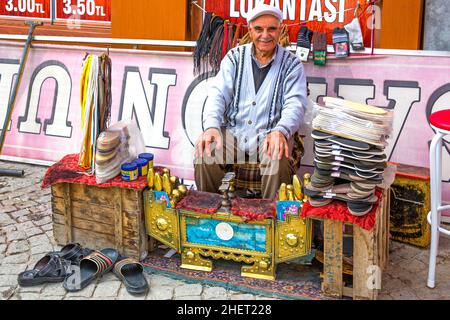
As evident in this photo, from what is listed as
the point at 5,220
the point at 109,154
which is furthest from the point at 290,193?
the point at 5,220

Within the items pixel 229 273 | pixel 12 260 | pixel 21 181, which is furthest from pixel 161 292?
pixel 21 181

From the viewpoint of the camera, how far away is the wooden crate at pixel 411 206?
4.00 meters

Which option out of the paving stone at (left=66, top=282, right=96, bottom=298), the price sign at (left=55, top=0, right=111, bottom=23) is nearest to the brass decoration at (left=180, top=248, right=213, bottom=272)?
the paving stone at (left=66, top=282, right=96, bottom=298)

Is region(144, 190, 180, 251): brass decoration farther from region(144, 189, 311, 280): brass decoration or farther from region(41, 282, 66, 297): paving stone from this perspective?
region(41, 282, 66, 297): paving stone

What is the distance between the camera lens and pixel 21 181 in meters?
5.41

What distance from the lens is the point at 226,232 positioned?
11.9ft

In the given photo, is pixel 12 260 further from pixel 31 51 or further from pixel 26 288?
pixel 31 51

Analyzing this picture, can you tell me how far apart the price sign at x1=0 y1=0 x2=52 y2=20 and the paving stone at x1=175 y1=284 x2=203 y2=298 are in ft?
14.1

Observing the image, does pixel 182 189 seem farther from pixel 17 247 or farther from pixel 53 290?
pixel 17 247

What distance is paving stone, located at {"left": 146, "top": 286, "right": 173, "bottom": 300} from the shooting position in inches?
137

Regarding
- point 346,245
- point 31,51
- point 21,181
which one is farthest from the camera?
point 31,51

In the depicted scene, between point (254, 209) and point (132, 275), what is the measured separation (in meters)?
0.85

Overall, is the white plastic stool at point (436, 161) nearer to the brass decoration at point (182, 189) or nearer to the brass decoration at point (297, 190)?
the brass decoration at point (297, 190)

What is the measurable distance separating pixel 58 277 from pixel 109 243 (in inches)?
17.9
